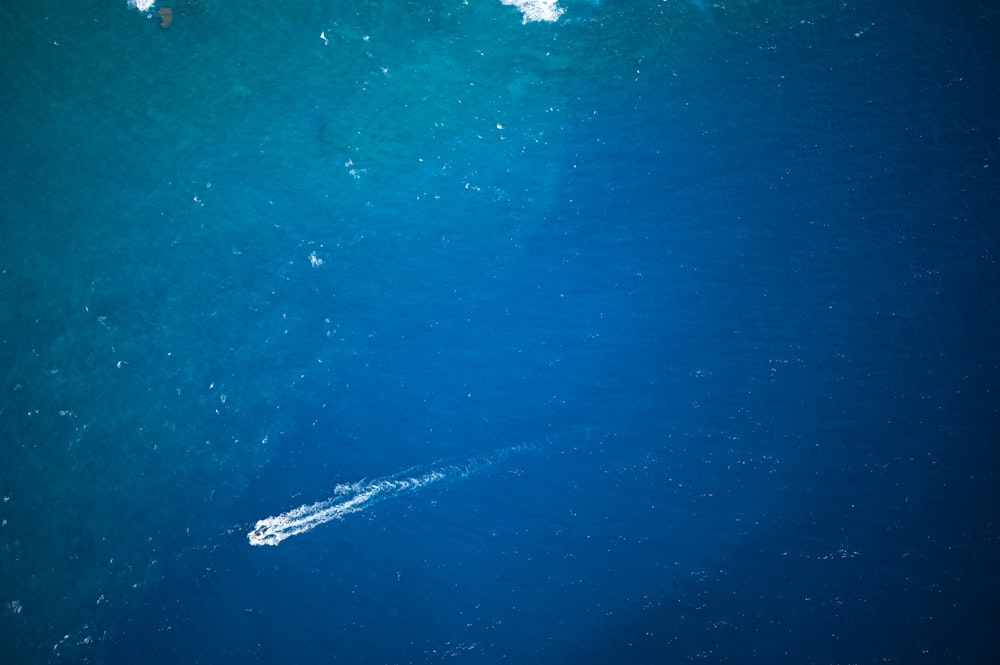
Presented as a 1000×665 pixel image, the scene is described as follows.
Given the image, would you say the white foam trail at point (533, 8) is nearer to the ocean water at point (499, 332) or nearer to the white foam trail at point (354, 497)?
the ocean water at point (499, 332)

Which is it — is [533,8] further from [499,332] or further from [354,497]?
[354,497]

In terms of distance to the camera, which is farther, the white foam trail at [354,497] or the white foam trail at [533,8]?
the white foam trail at [533,8]

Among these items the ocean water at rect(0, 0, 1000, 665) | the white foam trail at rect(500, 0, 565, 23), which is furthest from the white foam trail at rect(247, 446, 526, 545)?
the white foam trail at rect(500, 0, 565, 23)

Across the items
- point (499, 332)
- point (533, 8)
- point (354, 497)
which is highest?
point (533, 8)

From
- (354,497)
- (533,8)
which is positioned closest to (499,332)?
(354,497)

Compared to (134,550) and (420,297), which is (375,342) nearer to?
(420,297)

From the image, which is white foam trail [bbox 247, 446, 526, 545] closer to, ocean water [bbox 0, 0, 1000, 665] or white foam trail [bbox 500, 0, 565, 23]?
ocean water [bbox 0, 0, 1000, 665]

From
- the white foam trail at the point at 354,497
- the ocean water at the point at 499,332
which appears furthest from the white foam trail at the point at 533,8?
the white foam trail at the point at 354,497
